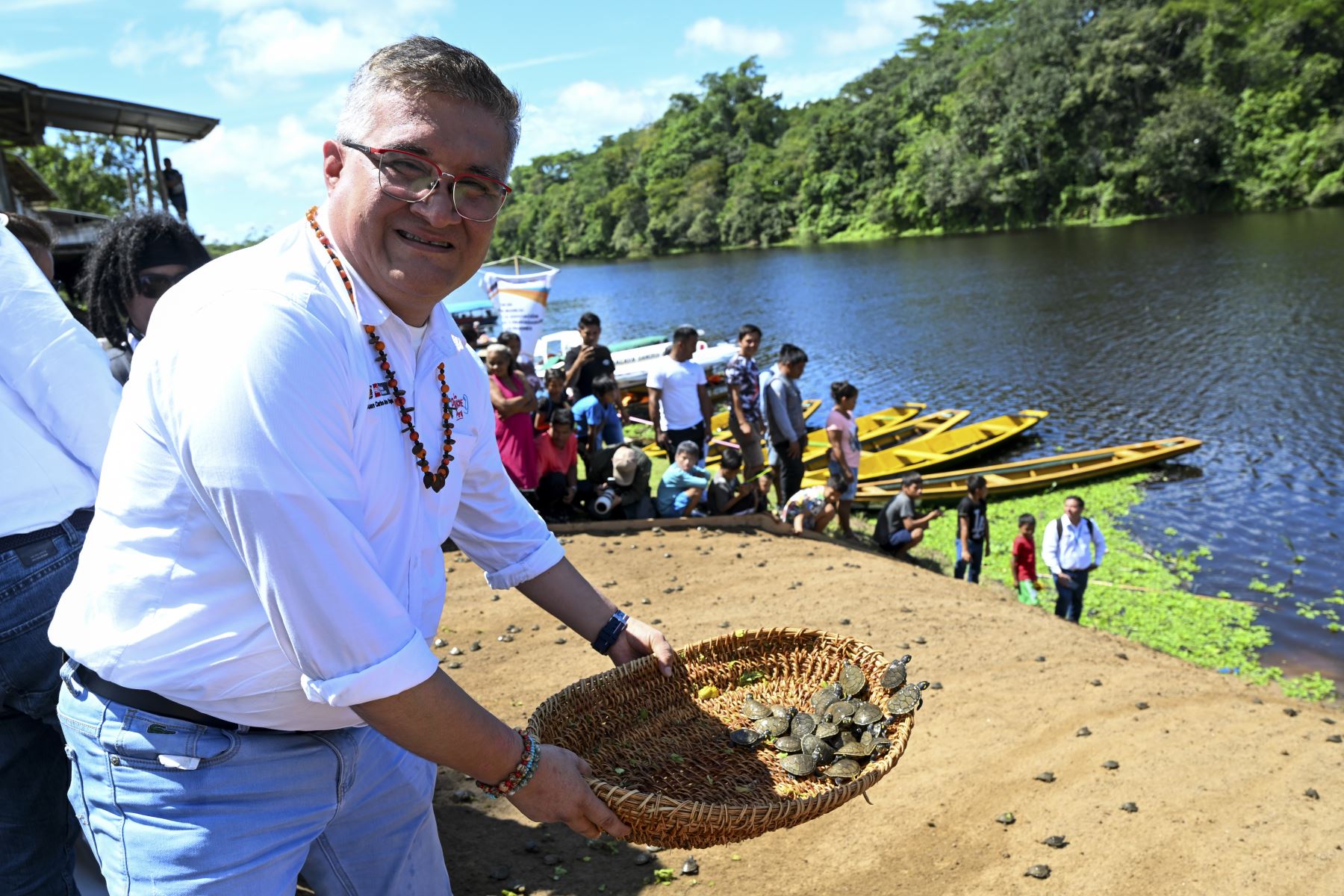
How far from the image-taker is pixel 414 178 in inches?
70.8

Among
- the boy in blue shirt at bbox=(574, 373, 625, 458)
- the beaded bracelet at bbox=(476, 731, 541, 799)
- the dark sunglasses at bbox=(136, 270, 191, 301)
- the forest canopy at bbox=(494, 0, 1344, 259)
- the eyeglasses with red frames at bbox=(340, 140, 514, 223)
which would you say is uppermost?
the forest canopy at bbox=(494, 0, 1344, 259)

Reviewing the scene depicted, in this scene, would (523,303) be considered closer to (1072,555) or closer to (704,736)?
(1072,555)

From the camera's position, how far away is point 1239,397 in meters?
20.7

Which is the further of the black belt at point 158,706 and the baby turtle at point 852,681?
the baby turtle at point 852,681

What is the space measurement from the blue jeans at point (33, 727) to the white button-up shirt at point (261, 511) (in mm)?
491

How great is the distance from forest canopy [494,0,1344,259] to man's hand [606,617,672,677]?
5517cm

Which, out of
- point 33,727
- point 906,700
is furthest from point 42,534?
point 906,700

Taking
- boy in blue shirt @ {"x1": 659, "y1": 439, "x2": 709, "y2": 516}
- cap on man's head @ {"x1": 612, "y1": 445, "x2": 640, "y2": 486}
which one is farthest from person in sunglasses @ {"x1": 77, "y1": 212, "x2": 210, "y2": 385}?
boy in blue shirt @ {"x1": 659, "y1": 439, "x2": 709, "y2": 516}

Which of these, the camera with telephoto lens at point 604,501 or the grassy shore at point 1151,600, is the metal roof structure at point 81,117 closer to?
the camera with telephoto lens at point 604,501

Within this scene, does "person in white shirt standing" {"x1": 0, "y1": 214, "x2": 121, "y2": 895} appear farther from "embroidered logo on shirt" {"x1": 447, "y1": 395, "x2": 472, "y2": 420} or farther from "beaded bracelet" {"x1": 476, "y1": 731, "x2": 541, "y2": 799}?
"beaded bracelet" {"x1": 476, "y1": 731, "x2": 541, "y2": 799}

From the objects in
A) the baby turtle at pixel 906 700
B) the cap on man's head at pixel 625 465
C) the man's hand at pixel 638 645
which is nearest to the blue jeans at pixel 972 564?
the cap on man's head at pixel 625 465

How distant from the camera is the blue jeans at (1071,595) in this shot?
9.80 meters

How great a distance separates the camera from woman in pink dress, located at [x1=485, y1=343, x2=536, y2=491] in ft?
28.2

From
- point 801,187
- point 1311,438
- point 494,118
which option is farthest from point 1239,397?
point 801,187
